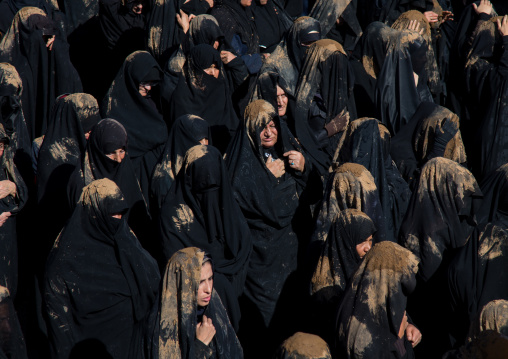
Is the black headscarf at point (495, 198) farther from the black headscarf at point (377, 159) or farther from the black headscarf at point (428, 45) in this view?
the black headscarf at point (428, 45)

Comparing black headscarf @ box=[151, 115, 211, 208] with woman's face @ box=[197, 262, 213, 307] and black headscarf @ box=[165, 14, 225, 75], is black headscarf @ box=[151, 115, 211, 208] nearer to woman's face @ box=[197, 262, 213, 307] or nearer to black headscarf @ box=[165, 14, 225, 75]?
black headscarf @ box=[165, 14, 225, 75]

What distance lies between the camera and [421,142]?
726 cm

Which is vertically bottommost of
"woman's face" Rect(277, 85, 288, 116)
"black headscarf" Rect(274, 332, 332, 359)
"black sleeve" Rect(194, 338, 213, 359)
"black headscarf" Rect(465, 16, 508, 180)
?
"black headscarf" Rect(465, 16, 508, 180)

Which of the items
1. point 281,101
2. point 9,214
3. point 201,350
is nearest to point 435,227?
point 281,101

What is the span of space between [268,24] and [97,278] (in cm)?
447

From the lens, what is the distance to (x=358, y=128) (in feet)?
21.7

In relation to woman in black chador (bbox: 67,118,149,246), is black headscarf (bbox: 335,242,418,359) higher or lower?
higher

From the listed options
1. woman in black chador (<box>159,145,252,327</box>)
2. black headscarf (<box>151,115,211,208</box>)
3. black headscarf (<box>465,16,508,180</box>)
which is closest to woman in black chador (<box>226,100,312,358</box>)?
black headscarf (<box>151,115,211,208</box>)

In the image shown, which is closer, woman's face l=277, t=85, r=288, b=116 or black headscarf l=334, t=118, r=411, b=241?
black headscarf l=334, t=118, r=411, b=241

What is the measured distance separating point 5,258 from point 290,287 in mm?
1998

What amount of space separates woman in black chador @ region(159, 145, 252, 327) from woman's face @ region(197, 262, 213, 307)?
916 millimetres

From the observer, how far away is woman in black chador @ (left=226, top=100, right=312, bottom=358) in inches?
243

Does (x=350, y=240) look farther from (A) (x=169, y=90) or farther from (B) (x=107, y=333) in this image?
(A) (x=169, y=90)

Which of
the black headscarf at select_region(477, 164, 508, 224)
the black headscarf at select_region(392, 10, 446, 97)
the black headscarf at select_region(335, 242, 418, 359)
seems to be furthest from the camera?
the black headscarf at select_region(392, 10, 446, 97)
